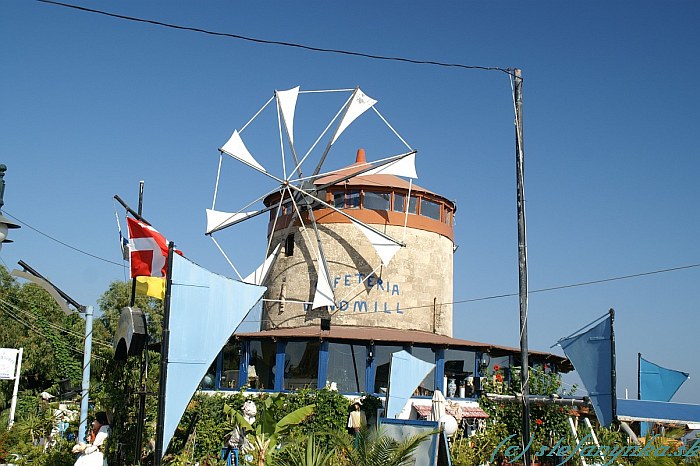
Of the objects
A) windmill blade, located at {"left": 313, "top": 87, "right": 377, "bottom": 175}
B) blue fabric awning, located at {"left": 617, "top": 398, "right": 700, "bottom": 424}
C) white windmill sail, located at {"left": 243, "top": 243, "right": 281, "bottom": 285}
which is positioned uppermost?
windmill blade, located at {"left": 313, "top": 87, "right": 377, "bottom": 175}

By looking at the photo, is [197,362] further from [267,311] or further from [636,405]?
[267,311]

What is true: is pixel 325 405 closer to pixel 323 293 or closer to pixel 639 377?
pixel 323 293

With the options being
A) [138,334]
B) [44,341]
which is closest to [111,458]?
[138,334]

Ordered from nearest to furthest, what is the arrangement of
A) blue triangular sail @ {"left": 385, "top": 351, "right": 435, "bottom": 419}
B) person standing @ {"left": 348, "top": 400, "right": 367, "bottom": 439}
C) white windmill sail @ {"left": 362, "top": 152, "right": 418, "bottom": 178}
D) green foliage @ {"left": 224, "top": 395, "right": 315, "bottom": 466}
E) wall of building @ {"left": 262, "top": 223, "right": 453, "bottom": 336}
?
1. green foliage @ {"left": 224, "top": 395, "right": 315, "bottom": 466}
2. blue triangular sail @ {"left": 385, "top": 351, "right": 435, "bottom": 419}
3. person standing @ {"left": 348, "top": 400, "right": 367, "bottom": 439}
4. white windmill sail @ {"left": 362, "top": 152, "right": 418, "bottom": 178}
5. wall of building @ {"left": 262, "top": 223, "right": 453, "bottom": 336}

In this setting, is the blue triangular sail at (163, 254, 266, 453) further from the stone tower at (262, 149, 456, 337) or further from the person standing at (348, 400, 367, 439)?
the stone tower at (262, 149, 456, 337)

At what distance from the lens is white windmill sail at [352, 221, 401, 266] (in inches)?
1076

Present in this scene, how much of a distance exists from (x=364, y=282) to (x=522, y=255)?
43.7ft

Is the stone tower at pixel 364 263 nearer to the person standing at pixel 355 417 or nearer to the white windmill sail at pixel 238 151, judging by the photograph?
the white windmill sail at pixel 238 151

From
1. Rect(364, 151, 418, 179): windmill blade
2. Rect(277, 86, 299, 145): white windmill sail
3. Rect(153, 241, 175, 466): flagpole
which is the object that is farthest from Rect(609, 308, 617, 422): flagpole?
Rect(277, 86, 299, 145): white windmill sail

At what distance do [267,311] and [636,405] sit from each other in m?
19.1

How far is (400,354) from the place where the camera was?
17.7m

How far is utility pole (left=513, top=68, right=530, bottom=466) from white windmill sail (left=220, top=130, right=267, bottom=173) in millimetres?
13196

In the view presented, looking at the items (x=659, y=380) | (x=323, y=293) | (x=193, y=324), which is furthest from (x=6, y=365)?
(x=659, y=380)

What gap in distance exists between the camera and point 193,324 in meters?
12.1
